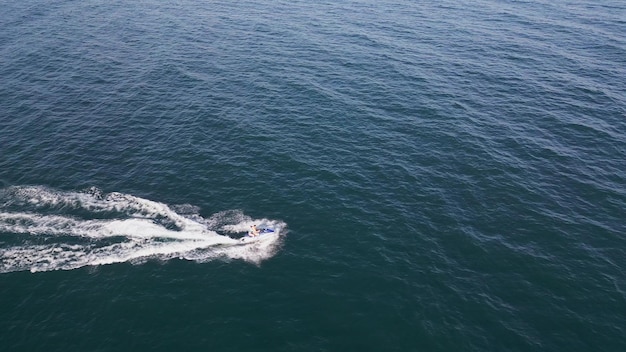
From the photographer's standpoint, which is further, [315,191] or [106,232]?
[315,191]

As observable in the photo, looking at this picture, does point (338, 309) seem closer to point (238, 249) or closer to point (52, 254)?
point (238, 249)

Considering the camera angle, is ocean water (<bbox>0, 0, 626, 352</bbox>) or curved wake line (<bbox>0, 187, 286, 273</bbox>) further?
curved wake line (<bbox>0, 187, 286, 273</bbox>)

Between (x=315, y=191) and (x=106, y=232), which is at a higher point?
(x=315, y=191)

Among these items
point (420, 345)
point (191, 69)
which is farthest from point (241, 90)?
point (420, 345)

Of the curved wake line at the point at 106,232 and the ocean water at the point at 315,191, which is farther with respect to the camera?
the curved wake line at the point at 106,232
